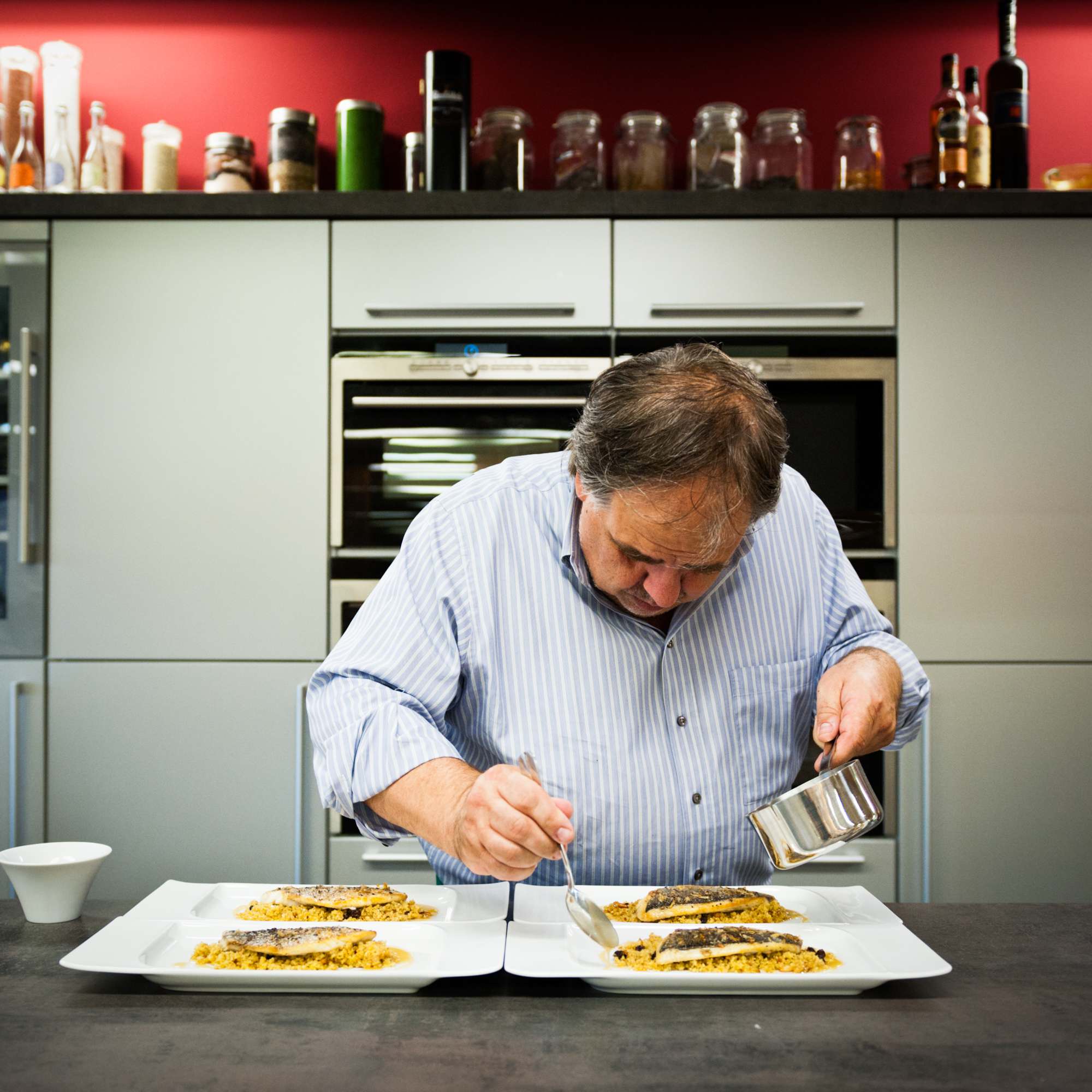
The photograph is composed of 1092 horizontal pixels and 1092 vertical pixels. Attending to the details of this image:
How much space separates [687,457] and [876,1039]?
0.61 metres

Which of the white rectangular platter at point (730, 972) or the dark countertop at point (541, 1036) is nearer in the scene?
the dark countertop at point (541, 1036)

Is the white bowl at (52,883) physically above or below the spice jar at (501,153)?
below

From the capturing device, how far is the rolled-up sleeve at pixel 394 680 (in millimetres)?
1221

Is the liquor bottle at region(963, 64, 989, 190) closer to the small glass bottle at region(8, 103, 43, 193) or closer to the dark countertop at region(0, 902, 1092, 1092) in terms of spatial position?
the dark countertop at region(0, 902, 1092, 1092)

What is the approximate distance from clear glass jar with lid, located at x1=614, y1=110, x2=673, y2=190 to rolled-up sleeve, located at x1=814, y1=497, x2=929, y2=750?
132 cm

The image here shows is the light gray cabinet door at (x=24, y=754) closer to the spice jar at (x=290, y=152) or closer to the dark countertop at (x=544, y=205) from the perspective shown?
the dark countertop at (x=544, y=205)

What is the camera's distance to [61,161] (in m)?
2.67

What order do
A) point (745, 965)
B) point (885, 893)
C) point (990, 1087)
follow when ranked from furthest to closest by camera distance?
point (885, 893), point (745, 965), point (990, 1087)

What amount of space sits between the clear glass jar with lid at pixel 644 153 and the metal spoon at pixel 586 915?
1926 millimetres

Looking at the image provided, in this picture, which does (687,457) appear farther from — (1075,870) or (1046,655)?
(1075,870)

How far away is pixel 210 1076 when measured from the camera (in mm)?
832

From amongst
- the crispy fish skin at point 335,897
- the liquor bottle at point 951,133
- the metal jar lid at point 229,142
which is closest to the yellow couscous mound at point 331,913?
the crispy fish skin at point 335,897

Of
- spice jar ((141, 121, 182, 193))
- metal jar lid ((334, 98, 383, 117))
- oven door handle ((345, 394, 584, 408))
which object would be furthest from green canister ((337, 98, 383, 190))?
oven door handle ((345, 394, 584, 408))

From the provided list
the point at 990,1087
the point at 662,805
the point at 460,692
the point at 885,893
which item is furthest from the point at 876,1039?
the point at 885,893
